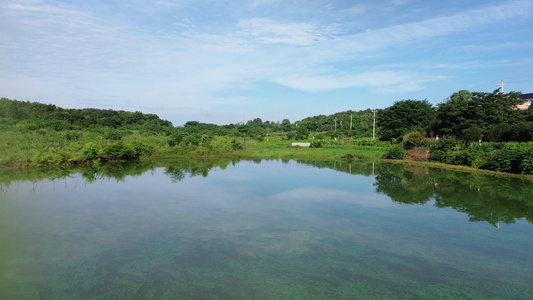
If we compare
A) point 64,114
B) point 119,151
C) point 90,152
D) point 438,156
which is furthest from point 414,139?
point 64,114

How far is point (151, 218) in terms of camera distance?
9.21 metres

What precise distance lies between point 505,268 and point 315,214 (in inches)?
195

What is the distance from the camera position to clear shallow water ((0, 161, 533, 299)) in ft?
17.6

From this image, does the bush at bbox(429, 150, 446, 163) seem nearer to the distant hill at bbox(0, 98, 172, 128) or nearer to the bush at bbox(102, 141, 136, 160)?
the bush at bbox(102, 141, 136, 160)

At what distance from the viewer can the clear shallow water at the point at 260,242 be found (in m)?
5.37

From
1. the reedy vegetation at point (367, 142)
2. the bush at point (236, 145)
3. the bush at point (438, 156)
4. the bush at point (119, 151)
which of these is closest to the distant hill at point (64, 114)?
the reedy vegetation at point (367, 142)

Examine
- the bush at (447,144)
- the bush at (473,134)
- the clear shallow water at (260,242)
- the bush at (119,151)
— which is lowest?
the clear shallow water at (260,242)

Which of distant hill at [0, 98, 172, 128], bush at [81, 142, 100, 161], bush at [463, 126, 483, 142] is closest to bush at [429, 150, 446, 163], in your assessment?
bush at [463, 126, 483, 142]

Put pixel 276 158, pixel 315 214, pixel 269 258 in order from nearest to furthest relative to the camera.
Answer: pixel 269 258 < pixel 315 214 < pixel 276 158

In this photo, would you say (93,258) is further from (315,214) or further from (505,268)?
(505,268)

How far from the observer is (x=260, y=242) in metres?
7.44

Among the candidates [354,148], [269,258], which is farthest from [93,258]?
[354,148]

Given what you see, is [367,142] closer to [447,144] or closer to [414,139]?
[414,139]

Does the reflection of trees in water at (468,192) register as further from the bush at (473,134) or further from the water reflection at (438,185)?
the bush at (473,134)
